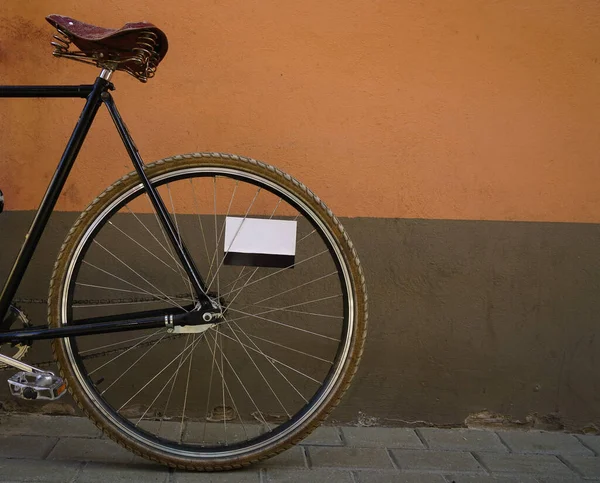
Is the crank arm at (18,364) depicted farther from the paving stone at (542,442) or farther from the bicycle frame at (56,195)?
the paving stone at (542,442)

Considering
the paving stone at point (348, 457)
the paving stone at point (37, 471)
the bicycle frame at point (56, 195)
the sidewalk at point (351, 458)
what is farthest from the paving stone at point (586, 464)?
the paving stone at point (37, 471)

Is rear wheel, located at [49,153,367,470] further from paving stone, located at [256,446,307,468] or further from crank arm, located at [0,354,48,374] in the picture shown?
crank arm, located at [0,354,48,374]

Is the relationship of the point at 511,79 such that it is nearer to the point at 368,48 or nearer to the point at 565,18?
the point at 565,18

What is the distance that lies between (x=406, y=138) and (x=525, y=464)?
1.35 m

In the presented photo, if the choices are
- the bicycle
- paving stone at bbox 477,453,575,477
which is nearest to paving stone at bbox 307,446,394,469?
the bicycle

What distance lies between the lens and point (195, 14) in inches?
109

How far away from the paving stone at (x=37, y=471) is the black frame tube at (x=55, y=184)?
1.71 feet

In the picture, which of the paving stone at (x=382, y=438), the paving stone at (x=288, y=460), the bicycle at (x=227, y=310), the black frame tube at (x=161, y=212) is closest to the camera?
the black frame tube at (x=161, y=212)

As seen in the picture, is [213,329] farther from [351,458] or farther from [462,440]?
[462,440]

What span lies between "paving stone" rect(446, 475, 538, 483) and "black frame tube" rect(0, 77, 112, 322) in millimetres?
1671

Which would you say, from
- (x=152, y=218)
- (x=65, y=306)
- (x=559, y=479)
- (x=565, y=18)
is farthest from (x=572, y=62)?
(x=65, y=306)

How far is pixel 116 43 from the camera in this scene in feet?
7.20

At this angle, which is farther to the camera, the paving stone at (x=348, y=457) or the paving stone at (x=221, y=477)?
the paving stone at (x=348, y=457)

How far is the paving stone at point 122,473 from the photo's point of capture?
2.37 m
